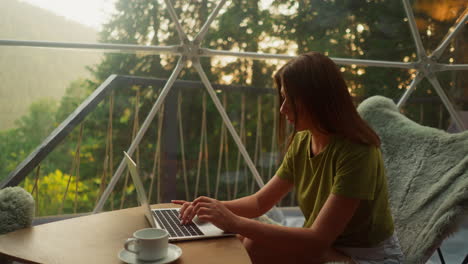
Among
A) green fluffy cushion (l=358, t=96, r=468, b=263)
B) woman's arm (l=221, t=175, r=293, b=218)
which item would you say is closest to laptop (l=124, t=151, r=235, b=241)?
woman's arm (l=221, t=175, r=293, b=218)

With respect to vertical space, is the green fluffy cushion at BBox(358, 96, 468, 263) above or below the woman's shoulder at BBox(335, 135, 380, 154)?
below

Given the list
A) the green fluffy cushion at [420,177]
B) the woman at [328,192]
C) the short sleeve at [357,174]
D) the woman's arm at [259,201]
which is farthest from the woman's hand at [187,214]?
the green fluffy cushion at [420,177]

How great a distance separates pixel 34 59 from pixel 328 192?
189cm

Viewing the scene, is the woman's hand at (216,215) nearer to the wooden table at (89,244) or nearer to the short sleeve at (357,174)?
the wooden table at (89,244)

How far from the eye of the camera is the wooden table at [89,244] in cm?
118

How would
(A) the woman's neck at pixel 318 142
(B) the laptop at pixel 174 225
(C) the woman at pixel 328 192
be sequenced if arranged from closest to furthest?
(B) the laptop at pixel 174 225
(C) the woman at pixel 328 192
(A) the woman's neck at pixel 318 142

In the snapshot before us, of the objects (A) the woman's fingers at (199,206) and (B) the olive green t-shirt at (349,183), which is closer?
(A) the woman's fingers at (199,206)

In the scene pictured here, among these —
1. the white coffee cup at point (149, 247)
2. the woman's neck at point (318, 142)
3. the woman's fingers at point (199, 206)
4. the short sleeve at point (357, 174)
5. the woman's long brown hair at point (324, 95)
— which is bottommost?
the white coffee cup at point (149, 247)

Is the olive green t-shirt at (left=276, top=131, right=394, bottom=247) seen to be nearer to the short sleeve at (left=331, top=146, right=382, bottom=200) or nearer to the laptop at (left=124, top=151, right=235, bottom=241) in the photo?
the short sleeve at (left=331, top=146, right=382, bottom=200)

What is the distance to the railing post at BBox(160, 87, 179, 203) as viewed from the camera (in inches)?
111

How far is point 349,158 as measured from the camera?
1508 mm

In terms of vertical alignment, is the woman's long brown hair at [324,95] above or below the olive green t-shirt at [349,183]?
above

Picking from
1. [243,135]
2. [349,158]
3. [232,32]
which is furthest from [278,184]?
[232,32]

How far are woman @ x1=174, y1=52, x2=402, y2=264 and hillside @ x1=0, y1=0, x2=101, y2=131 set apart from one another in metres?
1.43
